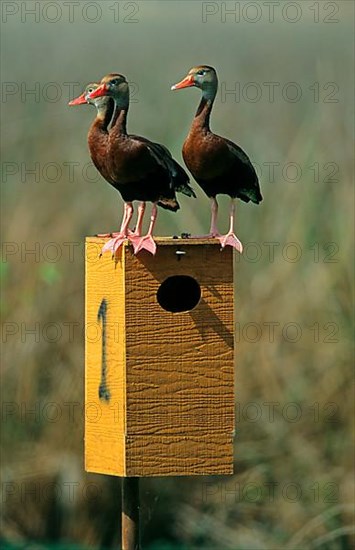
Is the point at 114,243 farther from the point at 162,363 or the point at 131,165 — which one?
the point at 162,363

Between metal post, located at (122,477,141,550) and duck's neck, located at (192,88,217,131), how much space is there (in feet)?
3.18

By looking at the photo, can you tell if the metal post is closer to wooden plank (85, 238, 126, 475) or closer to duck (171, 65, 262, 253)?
wooden plank (85, 238, 126, 475)

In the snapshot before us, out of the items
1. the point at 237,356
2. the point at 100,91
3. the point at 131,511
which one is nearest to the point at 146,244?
the point at 100,91

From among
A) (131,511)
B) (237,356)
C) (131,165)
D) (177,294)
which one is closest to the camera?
(131,165)

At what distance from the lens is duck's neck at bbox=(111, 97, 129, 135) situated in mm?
4234

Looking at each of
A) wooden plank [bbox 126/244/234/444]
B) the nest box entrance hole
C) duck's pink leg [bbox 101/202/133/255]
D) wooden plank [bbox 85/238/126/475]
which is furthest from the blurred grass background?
duck's pink leg [bbox 101/202/133/255]

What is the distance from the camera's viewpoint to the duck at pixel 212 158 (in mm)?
4250

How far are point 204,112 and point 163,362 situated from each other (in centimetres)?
66

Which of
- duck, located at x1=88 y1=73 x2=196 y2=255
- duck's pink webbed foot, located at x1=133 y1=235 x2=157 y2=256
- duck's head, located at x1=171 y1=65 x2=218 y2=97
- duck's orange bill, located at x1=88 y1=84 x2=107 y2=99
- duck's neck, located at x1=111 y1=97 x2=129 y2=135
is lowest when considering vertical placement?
duck's pink webbed foot, located at x1=133 y1=235 x2=157 y2=256

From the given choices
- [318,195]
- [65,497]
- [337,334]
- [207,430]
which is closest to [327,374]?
[337,334]

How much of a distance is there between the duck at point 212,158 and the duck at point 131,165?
72 mm

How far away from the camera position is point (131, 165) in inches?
167

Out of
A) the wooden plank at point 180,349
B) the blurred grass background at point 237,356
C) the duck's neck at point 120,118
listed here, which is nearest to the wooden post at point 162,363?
the wooden plank at point 180,349

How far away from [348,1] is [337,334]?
6.17 feet
